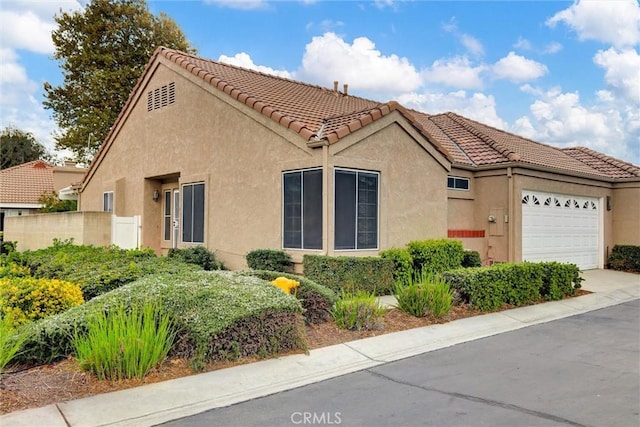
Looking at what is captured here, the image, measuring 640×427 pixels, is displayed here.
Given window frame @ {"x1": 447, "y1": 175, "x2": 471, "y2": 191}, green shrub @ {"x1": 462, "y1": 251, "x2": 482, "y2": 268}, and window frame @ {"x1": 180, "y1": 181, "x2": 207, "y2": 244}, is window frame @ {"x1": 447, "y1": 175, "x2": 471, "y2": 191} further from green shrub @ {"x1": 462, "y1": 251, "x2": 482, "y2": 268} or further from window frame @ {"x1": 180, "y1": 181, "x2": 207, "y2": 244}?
window frame @ {"x1": 180, "y1": 181, "x2": 207, "y2": 244}

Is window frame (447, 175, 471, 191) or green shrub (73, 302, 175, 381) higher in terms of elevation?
window frame (447, 175, 471, 191)

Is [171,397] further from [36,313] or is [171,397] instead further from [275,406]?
[36,313]

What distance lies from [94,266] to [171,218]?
23.2 ft

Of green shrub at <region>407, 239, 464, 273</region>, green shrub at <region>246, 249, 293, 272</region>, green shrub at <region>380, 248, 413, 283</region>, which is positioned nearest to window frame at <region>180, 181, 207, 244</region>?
green shrub at <region>246, 249, 293, 272</region>

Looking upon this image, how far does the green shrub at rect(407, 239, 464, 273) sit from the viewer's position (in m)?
12.4

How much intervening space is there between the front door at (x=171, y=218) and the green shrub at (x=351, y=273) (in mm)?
7202

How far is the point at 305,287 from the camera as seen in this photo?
8.80 m

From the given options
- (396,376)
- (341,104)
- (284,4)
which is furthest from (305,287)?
(341,104)

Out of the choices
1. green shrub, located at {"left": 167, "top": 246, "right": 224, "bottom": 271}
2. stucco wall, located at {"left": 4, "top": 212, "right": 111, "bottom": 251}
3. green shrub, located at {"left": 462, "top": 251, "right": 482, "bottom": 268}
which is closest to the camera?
green shrub, located at {"left": 462, "top": 251, "right": 482, "bottom": 268}

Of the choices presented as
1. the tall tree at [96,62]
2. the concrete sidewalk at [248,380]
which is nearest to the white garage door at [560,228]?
the concrete sidewalk at [248,380]

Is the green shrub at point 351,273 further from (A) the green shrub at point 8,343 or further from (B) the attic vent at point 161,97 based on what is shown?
(B) the attic vent at point 161,97

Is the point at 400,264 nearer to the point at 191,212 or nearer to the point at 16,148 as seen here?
the point at 191,212

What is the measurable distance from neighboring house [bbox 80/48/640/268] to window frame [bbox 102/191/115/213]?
0.28 ft

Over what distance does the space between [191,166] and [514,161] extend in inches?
400
